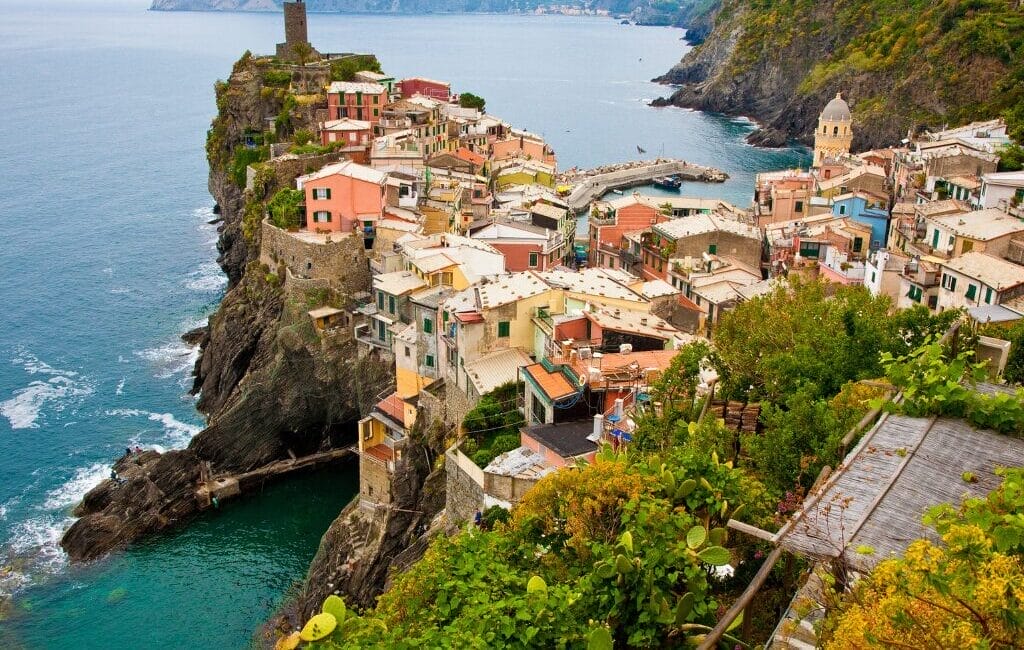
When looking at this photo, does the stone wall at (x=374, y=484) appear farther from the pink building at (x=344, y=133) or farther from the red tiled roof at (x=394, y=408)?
the pink building at (x=344, y=133)

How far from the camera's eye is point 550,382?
96.9 ft

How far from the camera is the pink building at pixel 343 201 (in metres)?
50.7

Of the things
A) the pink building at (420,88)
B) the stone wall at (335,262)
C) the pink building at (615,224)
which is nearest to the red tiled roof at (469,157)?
the pink building at (615,224)

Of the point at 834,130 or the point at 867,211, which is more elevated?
the point at 834,130

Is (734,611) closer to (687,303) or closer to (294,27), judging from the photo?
(687,303)

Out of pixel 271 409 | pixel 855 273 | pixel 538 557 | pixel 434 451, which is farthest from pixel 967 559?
pixel 271 409

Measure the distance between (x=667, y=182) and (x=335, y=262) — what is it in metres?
59.7

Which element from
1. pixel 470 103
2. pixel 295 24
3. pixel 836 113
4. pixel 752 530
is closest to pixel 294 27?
pixel 295 24

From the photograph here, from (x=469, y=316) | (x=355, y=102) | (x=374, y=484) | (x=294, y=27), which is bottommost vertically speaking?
(x=374, y=484)

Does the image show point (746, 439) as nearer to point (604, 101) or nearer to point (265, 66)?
point (265, 66)

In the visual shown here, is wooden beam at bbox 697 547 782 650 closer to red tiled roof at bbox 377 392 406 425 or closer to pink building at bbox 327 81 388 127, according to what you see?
red tiled roof at bbox 377 392 406 425

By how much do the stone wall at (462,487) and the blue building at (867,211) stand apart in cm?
3154

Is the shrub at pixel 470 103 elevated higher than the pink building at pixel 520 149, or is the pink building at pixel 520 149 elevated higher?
the shrub at pixel 470 103

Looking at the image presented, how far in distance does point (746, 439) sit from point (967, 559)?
947 centimetres
